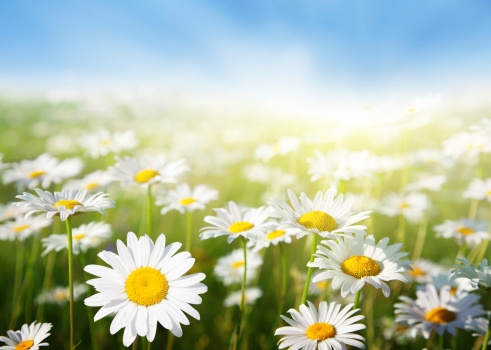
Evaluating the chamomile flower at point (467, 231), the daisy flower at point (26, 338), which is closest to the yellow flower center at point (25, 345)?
the daisy flower at point (26, 338)

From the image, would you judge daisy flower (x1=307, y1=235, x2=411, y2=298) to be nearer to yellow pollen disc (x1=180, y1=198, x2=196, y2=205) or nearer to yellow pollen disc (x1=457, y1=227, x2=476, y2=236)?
yellow pollen disc (x1=180, y1=198, x2=196, y2=205)

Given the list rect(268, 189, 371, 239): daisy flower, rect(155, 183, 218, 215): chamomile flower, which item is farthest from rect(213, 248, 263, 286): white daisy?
rect(268, 189, 371, 239): daisy flower

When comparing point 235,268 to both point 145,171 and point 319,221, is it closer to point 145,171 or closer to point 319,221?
point 145,171

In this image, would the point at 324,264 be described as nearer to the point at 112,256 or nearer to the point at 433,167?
the point at 112,256

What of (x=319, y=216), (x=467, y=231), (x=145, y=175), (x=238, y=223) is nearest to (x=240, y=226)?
(x=238, y=223)

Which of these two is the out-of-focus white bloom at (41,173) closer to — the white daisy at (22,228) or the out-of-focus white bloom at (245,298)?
the white daisy at (22,228)

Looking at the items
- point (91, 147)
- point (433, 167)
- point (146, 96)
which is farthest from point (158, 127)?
point (433, 167)
